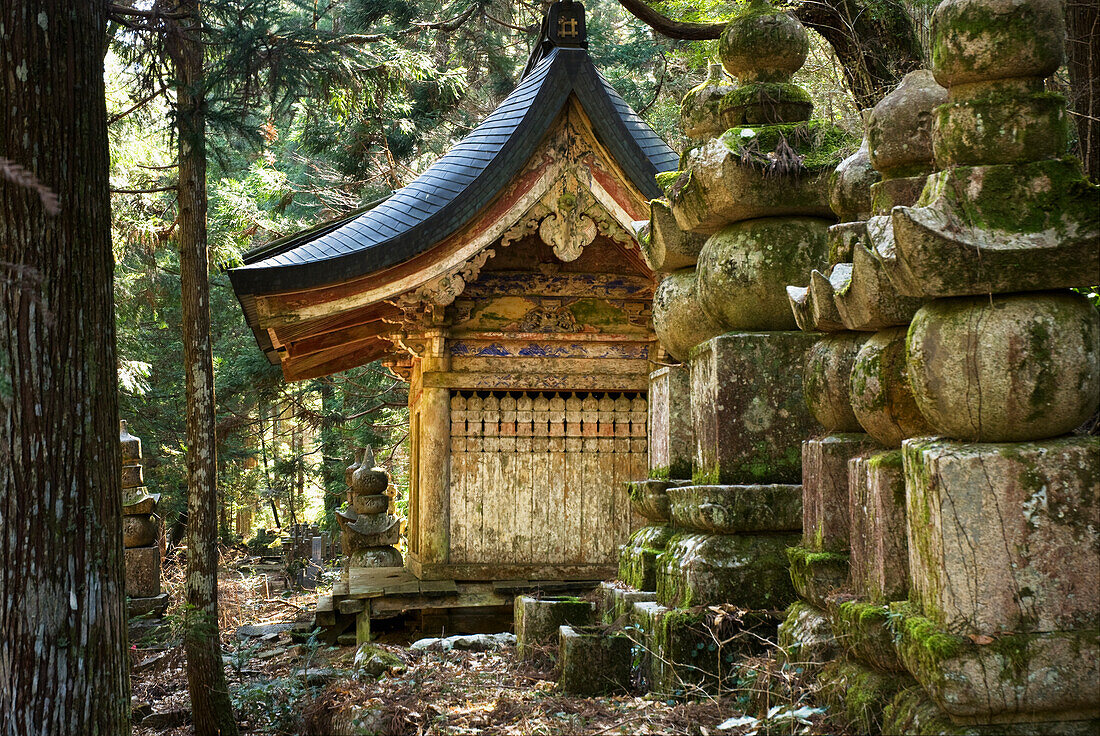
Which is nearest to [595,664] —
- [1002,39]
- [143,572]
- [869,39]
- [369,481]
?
[1002,39]

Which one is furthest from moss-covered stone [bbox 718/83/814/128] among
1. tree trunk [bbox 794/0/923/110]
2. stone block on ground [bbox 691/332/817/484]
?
tree trunk [bbox 794/0/923/110]

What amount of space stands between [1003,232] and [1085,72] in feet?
11.5

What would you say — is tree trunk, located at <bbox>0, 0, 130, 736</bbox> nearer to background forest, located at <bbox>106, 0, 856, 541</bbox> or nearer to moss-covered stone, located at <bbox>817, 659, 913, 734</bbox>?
moss-covered stone, located at <bbox>817, 659, 913, 734</bbox>

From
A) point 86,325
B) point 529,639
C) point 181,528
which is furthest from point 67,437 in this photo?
point 181,528

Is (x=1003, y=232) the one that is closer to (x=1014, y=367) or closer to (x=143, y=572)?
(x=1014, y=367)

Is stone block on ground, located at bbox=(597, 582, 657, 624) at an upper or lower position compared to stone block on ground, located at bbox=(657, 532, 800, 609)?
lower

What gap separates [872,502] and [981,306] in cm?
71

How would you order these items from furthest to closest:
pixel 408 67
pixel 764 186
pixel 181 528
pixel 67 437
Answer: pixel 181 528 < pixel 408 67 < pixel 764 186 < pixel 67 437

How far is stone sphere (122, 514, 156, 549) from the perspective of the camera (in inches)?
427

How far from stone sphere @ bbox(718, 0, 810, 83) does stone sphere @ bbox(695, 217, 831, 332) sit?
2.53 ft

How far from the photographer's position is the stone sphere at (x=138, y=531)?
10.9 meters

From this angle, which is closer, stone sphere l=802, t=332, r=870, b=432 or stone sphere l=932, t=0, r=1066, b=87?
stone sphere l=932, t=0, r=1066, b=87

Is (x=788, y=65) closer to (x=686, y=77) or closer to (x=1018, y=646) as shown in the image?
(x=1018, y=646)

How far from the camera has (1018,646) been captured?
229 centimetres
